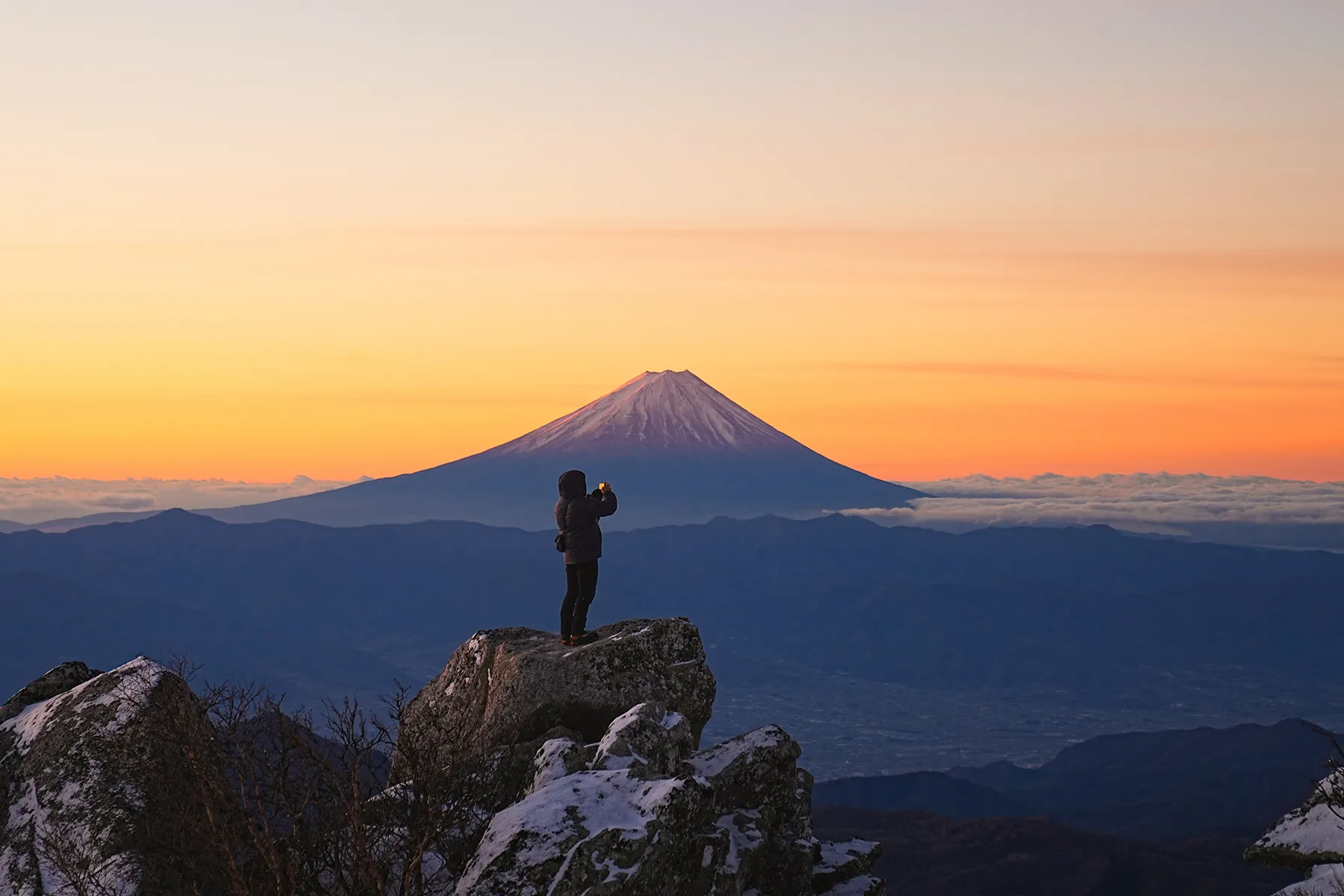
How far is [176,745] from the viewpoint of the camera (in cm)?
2209

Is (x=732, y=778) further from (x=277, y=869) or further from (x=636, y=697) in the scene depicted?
(x=277, y=869)

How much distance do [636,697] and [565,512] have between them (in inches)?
163

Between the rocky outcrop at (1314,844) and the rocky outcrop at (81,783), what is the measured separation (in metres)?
18.4

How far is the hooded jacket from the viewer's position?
2850 centimetres

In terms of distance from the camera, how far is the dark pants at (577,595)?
2894cm

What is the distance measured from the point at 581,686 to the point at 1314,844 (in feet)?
45.8

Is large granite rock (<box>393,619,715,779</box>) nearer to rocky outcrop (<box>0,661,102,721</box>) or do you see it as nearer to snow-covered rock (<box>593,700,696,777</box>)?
snow-covered rock (<box>593,700,696,777</box>)

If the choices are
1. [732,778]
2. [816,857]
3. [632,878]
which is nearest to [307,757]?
[632,878]

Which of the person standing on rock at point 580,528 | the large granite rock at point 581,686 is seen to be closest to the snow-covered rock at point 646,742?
the large granite rock at point 581,686

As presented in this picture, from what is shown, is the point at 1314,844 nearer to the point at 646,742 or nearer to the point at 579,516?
the point at 646,742

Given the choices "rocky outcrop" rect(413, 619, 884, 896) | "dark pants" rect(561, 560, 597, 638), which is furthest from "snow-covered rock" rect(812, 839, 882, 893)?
"dark pants" rect(561, 560, 597, 638)

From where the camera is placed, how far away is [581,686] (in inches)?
1135

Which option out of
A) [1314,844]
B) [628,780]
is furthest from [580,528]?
[1314,844]

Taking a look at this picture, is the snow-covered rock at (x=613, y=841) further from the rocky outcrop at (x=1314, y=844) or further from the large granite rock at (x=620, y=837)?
the rocky outcrop at (x=1314, y=844)
